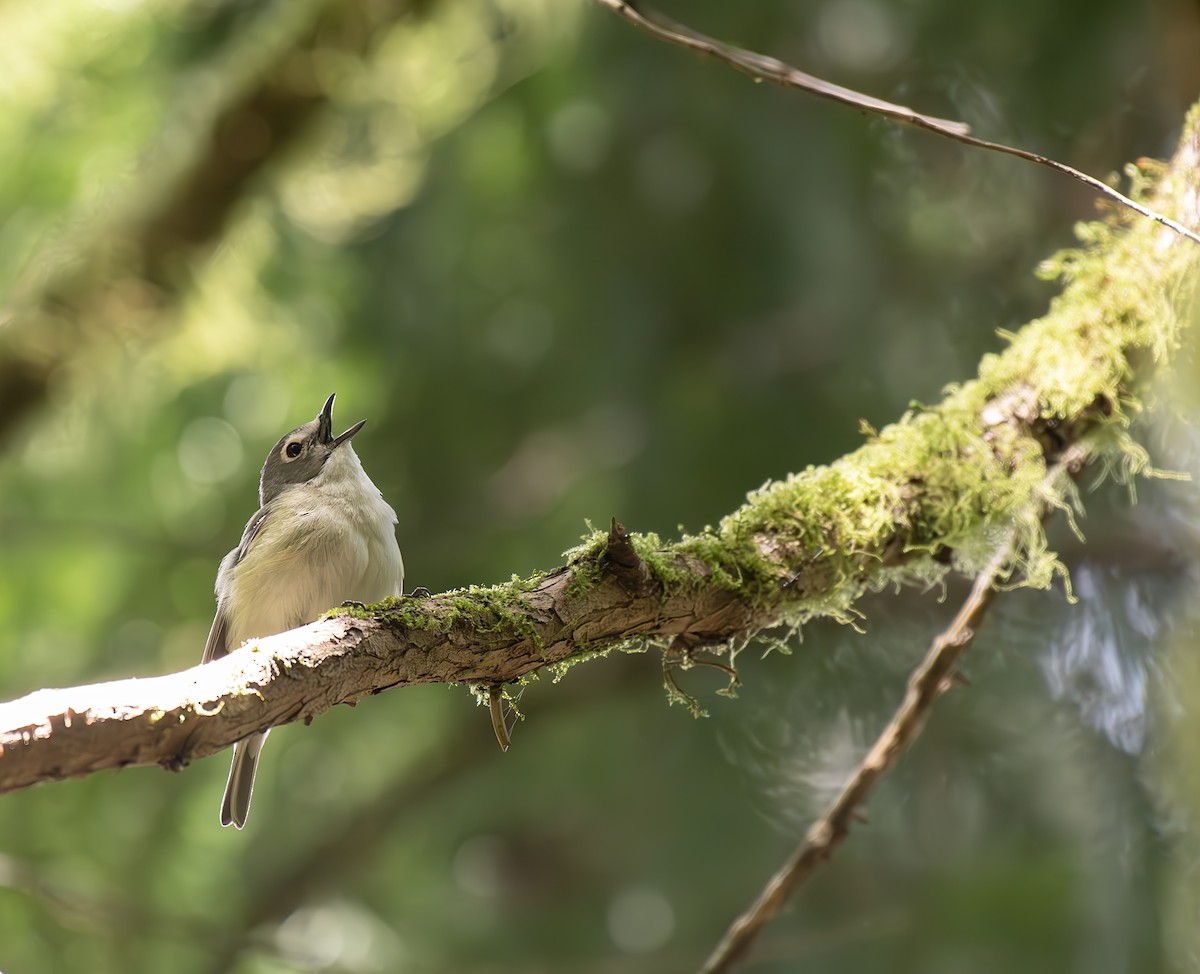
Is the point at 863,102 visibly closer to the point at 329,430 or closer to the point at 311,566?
the point at 311,566

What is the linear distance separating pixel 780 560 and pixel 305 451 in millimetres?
2009

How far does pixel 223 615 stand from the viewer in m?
3.45

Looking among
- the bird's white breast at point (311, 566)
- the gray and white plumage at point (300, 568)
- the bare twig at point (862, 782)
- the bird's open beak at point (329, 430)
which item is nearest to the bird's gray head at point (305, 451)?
the bird's open beak at point (329, 430)

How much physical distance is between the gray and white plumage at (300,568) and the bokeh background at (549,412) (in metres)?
1.40

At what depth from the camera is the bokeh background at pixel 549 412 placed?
15.4 ft

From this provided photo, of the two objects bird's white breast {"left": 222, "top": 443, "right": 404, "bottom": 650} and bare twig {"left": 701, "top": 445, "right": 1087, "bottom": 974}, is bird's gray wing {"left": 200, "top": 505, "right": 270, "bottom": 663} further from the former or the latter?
bare twig {"left": 701, "top": 445, "right": 1087, "bottom": 974}

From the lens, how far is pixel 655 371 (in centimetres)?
476

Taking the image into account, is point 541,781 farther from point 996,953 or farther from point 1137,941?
point 1137,941

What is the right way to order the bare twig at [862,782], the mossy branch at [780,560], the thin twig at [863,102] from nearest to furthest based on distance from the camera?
the mossy branch at [780,560] < the thin twig at [863,102] < the bare twig at [862,782]

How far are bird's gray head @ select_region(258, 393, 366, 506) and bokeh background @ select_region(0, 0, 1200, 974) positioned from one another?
3.11 feet

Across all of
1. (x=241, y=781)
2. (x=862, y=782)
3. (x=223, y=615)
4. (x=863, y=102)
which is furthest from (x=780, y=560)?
(x=241, y=781)

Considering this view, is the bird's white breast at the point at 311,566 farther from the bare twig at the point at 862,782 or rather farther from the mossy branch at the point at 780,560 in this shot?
the bare twig at the point at 862,782

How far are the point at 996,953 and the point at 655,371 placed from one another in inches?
97.1

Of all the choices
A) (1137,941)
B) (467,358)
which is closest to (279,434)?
(467,358)
